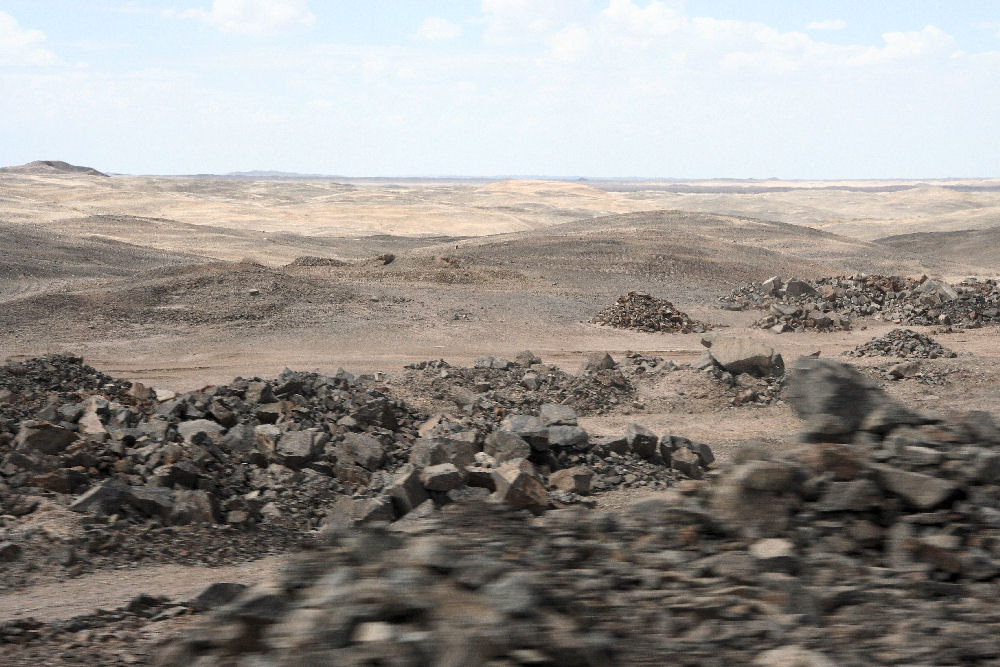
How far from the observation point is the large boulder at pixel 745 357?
15281mm

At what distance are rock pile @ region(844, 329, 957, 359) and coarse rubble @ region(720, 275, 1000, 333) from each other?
11.8ft

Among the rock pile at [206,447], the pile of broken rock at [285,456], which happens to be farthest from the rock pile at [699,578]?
the rock pile at [206,447]

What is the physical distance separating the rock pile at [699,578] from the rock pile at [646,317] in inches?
640

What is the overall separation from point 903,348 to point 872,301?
7107 mm

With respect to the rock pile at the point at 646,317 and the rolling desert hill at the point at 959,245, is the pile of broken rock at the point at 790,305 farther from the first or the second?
the rolling desert hill at the point at 959,245

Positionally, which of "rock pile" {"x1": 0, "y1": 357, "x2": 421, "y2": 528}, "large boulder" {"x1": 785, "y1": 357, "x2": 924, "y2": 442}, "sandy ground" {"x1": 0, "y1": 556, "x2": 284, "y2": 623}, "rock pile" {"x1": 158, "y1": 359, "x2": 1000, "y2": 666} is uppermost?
"large boulder" {"x1": 785, "y1": 357, "x2": 924, "y2": 442}

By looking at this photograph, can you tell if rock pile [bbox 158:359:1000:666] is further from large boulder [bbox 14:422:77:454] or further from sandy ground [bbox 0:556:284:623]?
large boulder [bbox 14:422:77:454]

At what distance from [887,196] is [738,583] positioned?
119104 mm

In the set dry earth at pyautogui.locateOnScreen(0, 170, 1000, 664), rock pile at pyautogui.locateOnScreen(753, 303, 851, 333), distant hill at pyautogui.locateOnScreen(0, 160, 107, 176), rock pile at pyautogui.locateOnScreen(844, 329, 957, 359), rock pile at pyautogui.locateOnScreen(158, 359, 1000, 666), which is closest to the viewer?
rock pile at pyautogui.locateOnScreen(158, 359, 1000, 666)

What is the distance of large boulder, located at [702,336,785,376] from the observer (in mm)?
15281

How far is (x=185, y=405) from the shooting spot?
11.0 meters

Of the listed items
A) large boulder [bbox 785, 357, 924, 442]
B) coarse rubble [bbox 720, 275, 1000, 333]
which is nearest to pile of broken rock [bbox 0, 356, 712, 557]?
large boulder [bbox 785, 357, 924, 442]

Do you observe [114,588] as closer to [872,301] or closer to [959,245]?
[872,301]

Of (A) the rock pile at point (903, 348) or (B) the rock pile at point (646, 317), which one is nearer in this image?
(A) the rock pile at point (903, 348)
